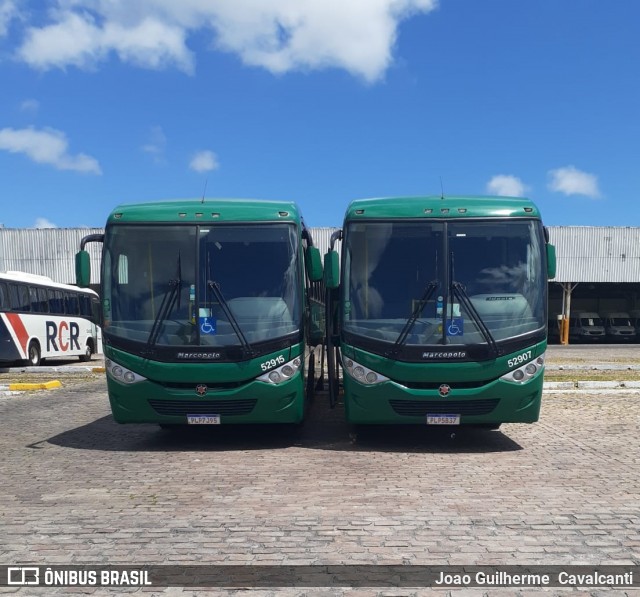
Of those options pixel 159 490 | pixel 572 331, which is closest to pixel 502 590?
pixel 159 490

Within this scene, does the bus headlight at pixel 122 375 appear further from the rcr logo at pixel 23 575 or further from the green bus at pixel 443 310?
the rcr logo at pixel 23 575

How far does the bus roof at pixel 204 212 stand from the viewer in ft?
30.5

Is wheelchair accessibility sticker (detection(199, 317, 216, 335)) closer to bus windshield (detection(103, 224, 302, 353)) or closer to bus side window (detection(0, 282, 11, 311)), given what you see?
bus windshield (detection(103, 224, 302, 353))

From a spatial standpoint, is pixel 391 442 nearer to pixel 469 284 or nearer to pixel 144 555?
pixel 469 284

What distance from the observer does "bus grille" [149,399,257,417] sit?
9023mm

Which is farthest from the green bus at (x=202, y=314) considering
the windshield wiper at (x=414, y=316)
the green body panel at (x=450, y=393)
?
the windshield wiper at (x=414, y=316)

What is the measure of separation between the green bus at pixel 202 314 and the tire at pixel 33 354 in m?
17.2

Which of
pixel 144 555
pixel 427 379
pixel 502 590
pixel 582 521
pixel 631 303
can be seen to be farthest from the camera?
pixel 631 303

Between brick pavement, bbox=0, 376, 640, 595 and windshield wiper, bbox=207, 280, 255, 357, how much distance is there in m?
1.36

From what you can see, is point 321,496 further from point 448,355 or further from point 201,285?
point 201,285

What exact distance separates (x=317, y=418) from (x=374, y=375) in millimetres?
3808

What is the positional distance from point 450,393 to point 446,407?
0.65 ft

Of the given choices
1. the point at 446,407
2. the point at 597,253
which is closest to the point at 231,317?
the point at 446,407

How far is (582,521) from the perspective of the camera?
5.96m
